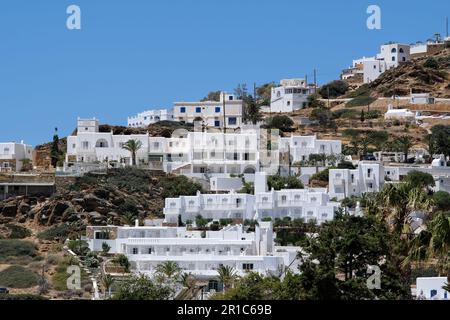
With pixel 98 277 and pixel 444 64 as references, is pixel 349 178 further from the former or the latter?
pixel 444 64

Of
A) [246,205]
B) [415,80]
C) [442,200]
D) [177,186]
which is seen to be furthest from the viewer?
[415,80]

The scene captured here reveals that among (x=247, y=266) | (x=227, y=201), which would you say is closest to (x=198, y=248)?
(x=247, y=266)

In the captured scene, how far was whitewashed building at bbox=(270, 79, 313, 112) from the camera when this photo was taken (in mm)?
108562

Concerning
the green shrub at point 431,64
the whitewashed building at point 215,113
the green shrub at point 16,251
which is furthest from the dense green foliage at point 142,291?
the green shrub at point 431,64

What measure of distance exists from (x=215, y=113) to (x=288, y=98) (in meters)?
17.8

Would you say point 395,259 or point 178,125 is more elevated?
point 178,125

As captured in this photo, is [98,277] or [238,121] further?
[238,121]

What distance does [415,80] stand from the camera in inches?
4387

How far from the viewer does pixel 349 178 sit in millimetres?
71062

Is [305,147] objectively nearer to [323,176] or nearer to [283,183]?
[323,176]

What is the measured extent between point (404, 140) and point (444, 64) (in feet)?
114
